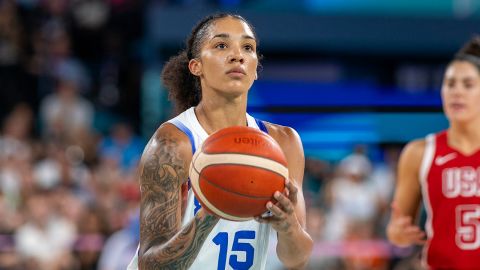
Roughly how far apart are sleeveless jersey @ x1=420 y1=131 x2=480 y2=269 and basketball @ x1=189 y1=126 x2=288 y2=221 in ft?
7.16

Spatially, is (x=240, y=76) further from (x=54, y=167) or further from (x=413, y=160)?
(x=54, y=167)

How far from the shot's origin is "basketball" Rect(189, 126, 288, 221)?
3.52 m

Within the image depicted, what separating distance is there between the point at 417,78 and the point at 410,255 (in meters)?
7.32

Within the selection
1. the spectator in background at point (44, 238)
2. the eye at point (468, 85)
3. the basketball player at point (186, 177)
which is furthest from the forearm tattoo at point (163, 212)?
the spectator in background at point (44, 238)

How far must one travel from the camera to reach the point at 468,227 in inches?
216

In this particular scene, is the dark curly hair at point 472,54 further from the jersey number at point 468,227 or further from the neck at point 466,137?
the jersey number at point 468,227

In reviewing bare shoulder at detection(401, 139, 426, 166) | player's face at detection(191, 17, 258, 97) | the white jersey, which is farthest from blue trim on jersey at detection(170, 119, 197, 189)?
bare shoulder at detection(401, 139, 426, 166)

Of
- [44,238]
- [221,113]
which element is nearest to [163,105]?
[44,238]

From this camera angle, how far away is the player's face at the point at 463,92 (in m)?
5.55

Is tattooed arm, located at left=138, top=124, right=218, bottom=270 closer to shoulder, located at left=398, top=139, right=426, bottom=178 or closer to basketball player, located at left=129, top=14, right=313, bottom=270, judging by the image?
basketball player, located at left=129, top=14, right=313, bottom=270

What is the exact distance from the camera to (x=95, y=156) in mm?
11414

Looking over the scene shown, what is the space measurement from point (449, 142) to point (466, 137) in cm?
11

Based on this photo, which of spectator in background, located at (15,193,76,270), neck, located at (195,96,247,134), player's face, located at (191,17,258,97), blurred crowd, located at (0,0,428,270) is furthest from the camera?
blurred crowd, located at (0,0,428,270)

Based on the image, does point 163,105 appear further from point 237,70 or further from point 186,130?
point 237,70
